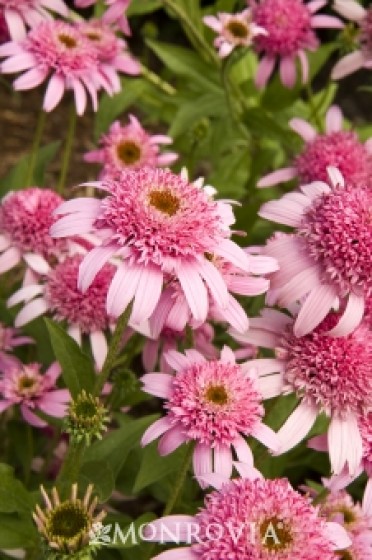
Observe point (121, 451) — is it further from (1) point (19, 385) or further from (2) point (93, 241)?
(2) point (93, 241)

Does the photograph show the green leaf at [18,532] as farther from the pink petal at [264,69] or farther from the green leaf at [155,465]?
the pink petal at [264,69]

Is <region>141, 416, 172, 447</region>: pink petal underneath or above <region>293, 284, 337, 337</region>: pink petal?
underneath

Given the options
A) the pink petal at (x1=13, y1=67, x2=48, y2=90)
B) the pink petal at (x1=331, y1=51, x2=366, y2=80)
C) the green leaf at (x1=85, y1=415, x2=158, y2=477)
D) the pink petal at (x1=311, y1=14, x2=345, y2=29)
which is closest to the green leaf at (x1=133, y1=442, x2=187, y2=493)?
the green leaf at (x1=85, y1=415, x2=158, y2=477)

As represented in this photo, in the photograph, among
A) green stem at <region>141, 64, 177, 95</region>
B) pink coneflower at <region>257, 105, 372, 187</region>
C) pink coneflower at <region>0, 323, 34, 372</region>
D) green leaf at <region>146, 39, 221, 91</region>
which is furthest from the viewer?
green stem at <region>141, 64, 177, 95</region>

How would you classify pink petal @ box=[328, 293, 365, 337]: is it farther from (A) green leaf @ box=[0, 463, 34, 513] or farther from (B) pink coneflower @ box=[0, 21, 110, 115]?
(B) pink coneflower @ box=[0, 21, 110, 115]

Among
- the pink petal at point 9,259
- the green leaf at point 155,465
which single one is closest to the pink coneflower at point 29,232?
the pink petal at point 9,259

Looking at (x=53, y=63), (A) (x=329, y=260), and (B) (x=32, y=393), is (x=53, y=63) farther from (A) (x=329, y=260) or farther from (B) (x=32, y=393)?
(A) (x=329, y=260)

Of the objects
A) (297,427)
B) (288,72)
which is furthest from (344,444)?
(288,72)

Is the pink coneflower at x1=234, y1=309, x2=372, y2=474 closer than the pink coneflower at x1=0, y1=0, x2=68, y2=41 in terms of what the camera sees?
Yes
